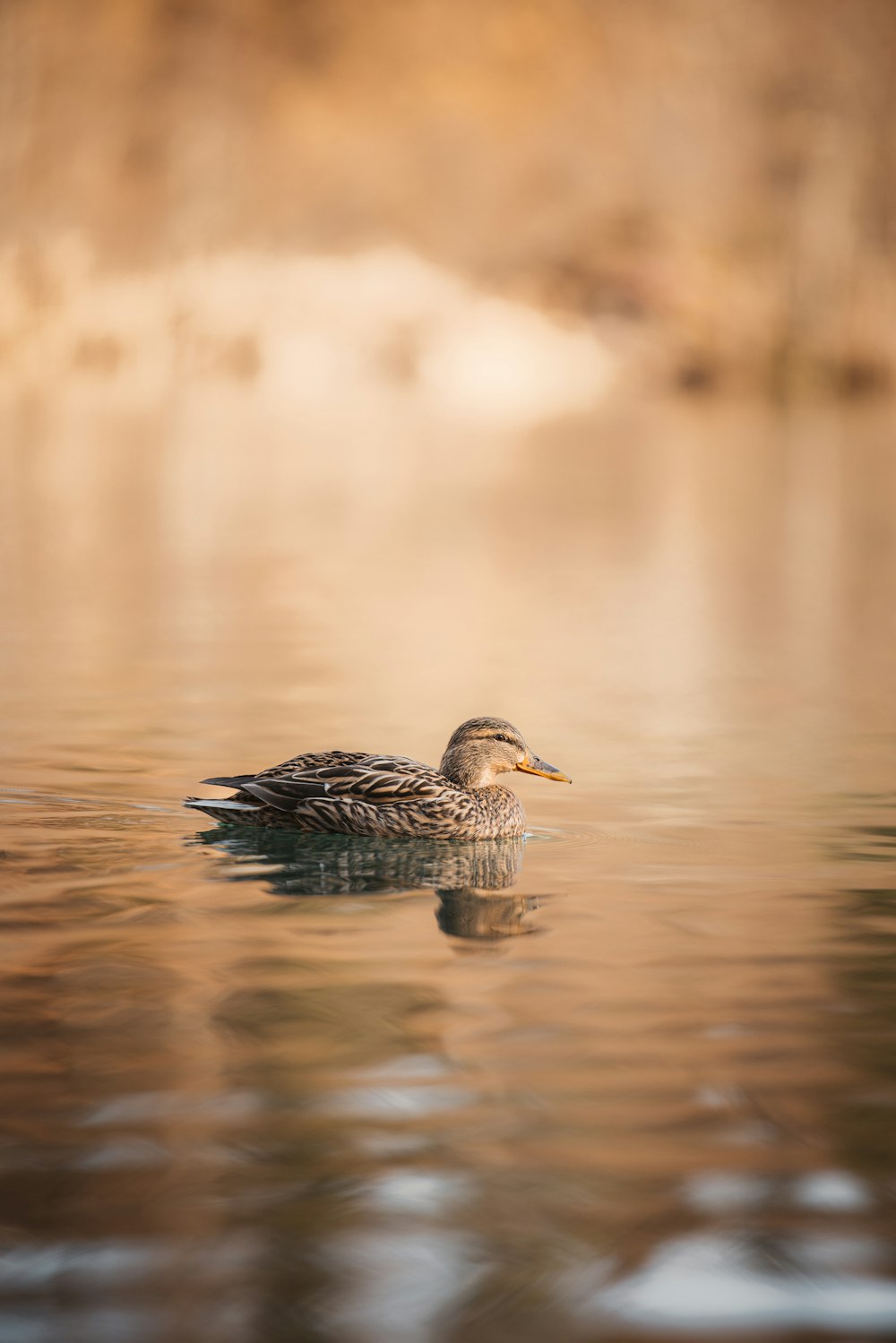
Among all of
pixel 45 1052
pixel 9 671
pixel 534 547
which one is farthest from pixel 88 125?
pixel 45 1052

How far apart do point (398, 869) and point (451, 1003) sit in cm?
138

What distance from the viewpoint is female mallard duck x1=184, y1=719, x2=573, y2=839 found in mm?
5828

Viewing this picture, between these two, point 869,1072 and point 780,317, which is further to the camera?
point 780,317

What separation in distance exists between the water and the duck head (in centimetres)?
27

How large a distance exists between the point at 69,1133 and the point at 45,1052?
1.49 feet

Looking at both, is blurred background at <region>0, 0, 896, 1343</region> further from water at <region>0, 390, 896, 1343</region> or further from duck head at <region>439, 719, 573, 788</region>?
duck head at <region>439, 719, 573, 788</region>

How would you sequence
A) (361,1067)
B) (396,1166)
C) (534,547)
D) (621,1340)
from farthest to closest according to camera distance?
(534,547) → (361,1067) → (396,1166) → (621,1340)

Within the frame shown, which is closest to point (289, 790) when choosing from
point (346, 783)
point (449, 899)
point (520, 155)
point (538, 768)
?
point (346, 783)

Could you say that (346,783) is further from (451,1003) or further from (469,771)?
(451,1003)

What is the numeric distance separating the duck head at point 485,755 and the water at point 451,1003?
0.27 meters

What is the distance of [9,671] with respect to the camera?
30.7ft

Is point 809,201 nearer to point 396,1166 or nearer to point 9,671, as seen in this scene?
point 9,671

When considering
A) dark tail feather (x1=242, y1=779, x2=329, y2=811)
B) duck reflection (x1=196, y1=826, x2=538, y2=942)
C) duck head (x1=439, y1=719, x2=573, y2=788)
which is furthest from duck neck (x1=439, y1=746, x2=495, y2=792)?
dark tail feather (x1=242, y1=779, x2=329, y2=811)

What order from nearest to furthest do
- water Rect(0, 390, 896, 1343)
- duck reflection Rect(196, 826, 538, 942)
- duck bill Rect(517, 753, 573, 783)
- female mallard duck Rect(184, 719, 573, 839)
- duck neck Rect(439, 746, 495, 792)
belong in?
water Rect(0, 390, 896, 1343) → duck reflection Rect(196, 826, 538, 942) → female mallard duck Rect(184, 719, 573, 839) → duck neck Rect(439, 746, 495, 792) → duck bill Rect(517, 753, 573, 783)
